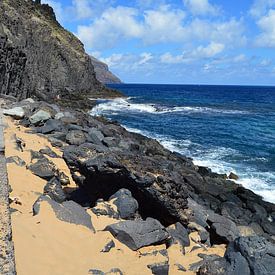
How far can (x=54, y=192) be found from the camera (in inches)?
417

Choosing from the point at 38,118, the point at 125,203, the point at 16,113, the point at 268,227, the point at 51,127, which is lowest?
the point at 268,227

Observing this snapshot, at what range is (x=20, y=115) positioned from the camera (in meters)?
20.3

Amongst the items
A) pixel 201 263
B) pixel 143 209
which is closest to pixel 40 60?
pixel 143 209

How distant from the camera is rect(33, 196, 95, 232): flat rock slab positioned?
902 cm

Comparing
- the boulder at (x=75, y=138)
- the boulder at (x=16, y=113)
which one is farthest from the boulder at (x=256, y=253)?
the boulder at (x=16, y=113)

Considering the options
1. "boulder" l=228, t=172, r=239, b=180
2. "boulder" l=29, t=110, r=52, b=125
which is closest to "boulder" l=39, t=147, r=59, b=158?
"boulder" l=29, t=110, r=52, b=125

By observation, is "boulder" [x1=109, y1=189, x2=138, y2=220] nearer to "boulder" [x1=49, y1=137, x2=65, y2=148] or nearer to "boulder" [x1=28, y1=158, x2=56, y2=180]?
"boulder" [x1=28, y1=158, x2=56, y2=180]

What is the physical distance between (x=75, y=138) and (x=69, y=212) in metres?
8.59

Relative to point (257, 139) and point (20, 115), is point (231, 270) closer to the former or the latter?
point (20, 115)

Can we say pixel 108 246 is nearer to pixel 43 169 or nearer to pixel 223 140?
pixel 43 169

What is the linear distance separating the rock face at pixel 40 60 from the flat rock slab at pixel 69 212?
26.2 meters

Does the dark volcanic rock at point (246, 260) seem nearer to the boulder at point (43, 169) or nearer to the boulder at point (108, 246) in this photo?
the boulder at point (108, 246)

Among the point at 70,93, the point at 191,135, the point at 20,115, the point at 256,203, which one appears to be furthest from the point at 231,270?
the point at 70,93

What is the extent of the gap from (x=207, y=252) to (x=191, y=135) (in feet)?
90.1
